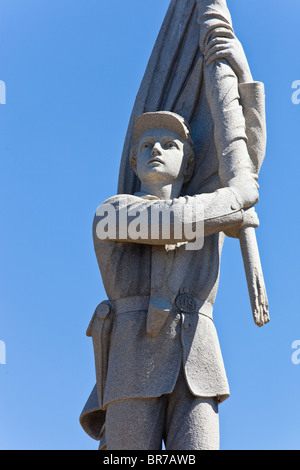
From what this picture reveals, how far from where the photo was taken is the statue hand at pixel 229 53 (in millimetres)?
8953

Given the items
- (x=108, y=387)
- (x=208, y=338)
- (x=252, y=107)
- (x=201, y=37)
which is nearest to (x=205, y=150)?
(x=252, y=107)

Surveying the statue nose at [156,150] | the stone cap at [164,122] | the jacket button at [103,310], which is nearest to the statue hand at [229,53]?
the stone cap at [164,122]

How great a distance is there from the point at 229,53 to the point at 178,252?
2171mm

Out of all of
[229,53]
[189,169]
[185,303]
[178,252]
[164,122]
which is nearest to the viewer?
[185,303]

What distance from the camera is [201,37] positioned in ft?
30.2

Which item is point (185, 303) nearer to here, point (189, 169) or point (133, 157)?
point (189, 169)

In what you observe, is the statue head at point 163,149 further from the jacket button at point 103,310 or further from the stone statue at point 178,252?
the jacket button at point 103,310

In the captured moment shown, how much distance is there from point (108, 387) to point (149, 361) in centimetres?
42

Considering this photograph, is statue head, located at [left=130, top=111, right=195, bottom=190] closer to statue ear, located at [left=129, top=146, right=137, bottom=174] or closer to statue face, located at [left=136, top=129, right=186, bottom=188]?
statue face, located at [left=136, top=129, right=186, bottom=188]

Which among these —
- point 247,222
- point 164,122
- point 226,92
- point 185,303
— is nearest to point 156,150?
point 164,122

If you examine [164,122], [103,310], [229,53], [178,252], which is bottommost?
[103,310]

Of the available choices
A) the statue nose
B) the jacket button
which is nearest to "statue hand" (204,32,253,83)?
the statue nose

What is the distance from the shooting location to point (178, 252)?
8102 mm

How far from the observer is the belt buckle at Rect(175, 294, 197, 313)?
7840 mm
